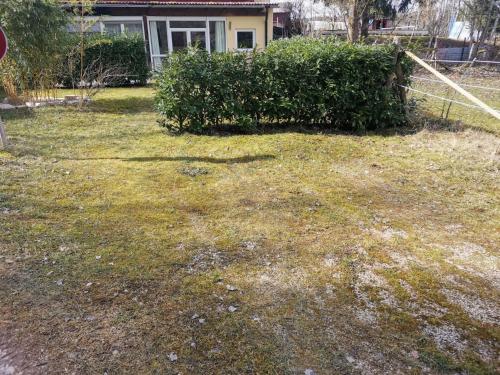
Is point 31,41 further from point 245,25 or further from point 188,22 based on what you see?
point 245,25

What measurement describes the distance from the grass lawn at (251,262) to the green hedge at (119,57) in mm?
8292

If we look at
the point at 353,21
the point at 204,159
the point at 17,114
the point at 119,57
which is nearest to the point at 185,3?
the point at 119,57

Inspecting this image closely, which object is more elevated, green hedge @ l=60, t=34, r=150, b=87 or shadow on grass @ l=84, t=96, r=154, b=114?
green hedge @ l=60, t=34, r=150, b=87

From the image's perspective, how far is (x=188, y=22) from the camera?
57.2 feet

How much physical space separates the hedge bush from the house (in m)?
10.5

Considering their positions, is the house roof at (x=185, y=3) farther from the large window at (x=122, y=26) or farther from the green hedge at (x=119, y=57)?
the green hedge at (x=119, y=57)

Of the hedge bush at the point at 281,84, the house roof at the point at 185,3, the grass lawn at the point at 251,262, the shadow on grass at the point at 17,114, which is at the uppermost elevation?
the house roof at the point at 185,3

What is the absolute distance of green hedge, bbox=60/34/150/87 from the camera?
13031 mm

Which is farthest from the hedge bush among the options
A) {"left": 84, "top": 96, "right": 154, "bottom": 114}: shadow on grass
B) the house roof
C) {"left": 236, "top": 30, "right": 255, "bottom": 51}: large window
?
{"left": 236, "top": 30, "right": 255, "bottom": 51}: large window

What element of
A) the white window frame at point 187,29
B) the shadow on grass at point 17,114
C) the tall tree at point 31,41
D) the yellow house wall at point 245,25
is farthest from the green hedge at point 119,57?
the yellow house wall at point 245,25

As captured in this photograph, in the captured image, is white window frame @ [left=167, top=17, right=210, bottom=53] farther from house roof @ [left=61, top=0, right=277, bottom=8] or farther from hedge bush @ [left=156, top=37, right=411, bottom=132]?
hedge bush @ [left=156, top=37, right=411, bottom=132]

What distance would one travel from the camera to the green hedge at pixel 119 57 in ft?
42.8

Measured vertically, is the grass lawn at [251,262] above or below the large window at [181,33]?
below

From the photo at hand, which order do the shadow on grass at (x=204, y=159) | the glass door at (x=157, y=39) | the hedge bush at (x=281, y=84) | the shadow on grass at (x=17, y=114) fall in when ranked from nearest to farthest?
the shadow on grass at (x=204, y=159) < the hedge bush at (x=281, y=84) < the shadow on grass at (x=17, y=114) < the glass door at (x=157, y=39)
